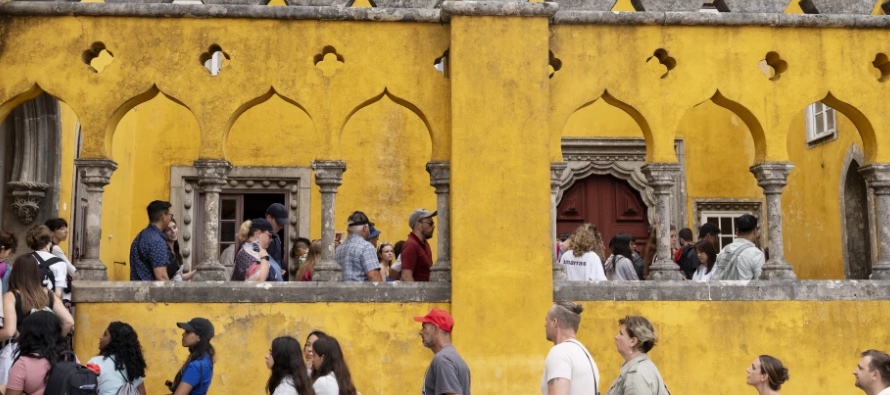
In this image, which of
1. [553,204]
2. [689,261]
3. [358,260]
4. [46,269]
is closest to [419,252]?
[358,260]

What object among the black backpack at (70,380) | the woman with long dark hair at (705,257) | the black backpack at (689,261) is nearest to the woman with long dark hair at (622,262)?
the woman with long dark hair at (705,257)

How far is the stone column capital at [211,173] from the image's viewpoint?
24.5ft

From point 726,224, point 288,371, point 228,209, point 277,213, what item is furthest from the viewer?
point 726,224

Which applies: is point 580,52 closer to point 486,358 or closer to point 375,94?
point 375,94

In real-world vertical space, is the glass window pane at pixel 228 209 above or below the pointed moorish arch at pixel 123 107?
below

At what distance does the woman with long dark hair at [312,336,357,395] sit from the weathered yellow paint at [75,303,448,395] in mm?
1935

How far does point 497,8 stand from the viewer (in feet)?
24.6

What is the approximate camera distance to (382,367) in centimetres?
729

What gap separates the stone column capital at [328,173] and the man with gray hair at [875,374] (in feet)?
12.6

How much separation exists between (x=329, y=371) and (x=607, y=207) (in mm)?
9248

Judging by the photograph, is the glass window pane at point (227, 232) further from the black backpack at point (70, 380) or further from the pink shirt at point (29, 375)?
the black backpack at point (70, 380)

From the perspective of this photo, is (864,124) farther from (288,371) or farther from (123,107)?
(123,107)

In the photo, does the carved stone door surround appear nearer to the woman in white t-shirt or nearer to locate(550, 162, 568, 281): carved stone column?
the woman in white t-shirt

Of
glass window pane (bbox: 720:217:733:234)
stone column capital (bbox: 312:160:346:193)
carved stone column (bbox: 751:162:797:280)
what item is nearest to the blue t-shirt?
stone column capital (bbox: 312:160:346:193)
